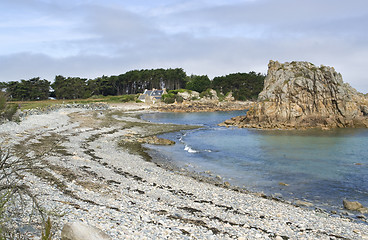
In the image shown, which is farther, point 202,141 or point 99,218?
point 202,141

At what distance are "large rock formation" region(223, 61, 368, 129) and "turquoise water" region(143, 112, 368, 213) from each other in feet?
46.3

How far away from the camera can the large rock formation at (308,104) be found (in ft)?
186

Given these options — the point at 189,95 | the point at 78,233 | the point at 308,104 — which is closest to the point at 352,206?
the point at 78,233

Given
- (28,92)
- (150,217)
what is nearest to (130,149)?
(150,217)

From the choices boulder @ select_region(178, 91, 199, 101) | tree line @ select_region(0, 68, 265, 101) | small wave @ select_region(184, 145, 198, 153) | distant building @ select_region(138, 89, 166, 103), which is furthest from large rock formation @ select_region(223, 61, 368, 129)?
tree line @ select_region(0, 68, 265, 101)

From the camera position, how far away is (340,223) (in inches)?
498

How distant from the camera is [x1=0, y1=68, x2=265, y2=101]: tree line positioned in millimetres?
125200

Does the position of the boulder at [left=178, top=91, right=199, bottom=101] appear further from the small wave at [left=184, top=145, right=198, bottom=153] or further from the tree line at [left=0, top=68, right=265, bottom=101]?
the small wave at [left=184, top=145, right=198, bottom=153]

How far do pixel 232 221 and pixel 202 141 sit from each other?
27735 millimetres

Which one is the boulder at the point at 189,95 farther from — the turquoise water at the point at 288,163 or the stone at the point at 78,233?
the stone at the point at 78,233

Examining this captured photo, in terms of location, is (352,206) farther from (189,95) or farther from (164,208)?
(189,95)

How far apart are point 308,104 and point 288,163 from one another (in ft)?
119

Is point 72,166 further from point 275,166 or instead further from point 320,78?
point 320,78

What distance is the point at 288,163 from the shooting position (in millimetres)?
26172
